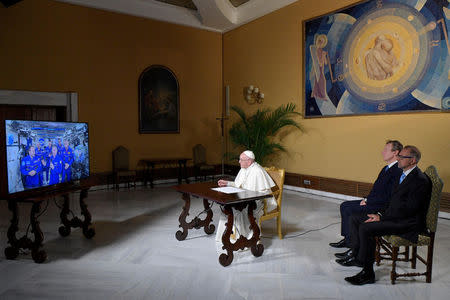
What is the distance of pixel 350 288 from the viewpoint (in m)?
3.13

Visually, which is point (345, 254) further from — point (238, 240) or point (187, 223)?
point (187, 223)

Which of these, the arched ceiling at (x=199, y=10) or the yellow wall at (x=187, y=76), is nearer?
the yellow wall at (x=187, y=76)

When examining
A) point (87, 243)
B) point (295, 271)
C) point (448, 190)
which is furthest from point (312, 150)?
point (87, 243)

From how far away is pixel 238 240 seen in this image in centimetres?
386

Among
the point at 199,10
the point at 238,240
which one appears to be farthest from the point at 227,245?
the point at 199,10

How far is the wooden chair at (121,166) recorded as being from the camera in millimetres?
8453

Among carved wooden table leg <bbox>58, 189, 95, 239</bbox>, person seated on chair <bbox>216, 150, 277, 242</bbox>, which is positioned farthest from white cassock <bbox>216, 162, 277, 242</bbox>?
carved wooden table leg <bbox>58, 189, 95, 239</bbox>

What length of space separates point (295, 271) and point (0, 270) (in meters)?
3.13

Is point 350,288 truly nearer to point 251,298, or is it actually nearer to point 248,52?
point 251,298

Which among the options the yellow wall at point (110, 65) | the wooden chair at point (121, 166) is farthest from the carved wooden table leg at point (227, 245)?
the yellow wall at point (110, 65)

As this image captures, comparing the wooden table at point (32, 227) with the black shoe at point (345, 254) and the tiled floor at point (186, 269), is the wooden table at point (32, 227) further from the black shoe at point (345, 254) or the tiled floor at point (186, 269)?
the black shoe at point (345, 254)

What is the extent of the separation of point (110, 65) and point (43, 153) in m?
5.33

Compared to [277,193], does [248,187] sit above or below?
above

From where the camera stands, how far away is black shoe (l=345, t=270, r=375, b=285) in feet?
10.5
